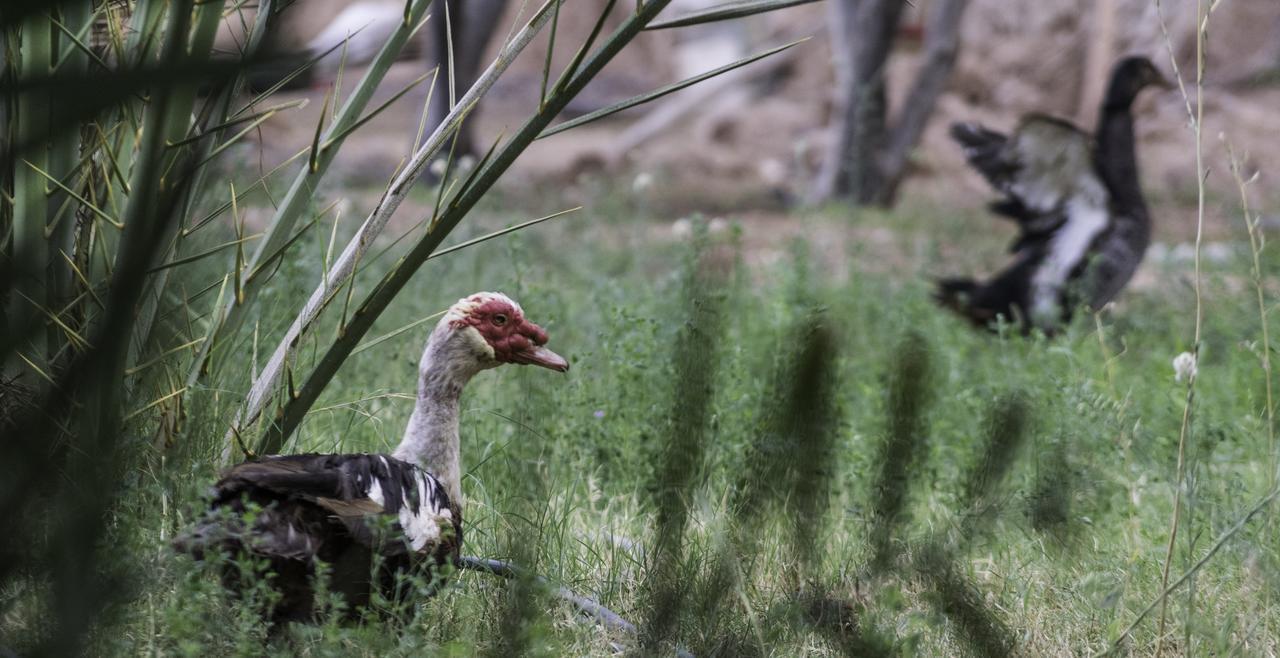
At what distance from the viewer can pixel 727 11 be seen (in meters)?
1.92

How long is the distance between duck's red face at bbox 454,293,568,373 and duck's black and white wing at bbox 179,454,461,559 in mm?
463

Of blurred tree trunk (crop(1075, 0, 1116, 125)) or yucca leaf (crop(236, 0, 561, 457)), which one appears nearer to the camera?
yucca leaf (crop(236, 0, 561, 457))

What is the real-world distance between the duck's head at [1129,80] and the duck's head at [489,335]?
4.77 metres

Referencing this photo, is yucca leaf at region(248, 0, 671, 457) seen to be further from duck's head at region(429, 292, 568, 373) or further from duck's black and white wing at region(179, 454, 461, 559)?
duck's head at region(429, 292, 568, 373)

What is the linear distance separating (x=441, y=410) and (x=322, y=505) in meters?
0.49

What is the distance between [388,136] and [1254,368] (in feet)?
35.8

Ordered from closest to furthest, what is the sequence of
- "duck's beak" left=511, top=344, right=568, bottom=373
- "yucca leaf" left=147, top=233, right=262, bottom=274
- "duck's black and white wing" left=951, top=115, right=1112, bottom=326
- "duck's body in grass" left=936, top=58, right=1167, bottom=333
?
"yucca leaf" left=147, top=233, right=262, bottom=274 → "duck's beak" left=511, top=344, right=568, bottom=373 → "duck's body in grass" left=936, top=58, right=1167, bottom=333 → "duck's black and white wing" left=951, top=115, right=1112, bottom=326

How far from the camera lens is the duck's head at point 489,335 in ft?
8.74

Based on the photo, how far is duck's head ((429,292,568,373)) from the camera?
2.67 m

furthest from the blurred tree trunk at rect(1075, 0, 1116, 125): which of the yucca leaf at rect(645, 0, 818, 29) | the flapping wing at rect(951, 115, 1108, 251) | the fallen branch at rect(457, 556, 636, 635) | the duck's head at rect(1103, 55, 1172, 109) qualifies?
the yucca leaf at rect(645, 0, 818, 29)

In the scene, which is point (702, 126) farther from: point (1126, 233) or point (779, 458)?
point (779, 458)

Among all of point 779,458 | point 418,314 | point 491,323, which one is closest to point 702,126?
point 418,314

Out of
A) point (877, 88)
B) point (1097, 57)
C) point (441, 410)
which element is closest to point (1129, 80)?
point (877, 88)

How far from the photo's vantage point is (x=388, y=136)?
45.8 feet
